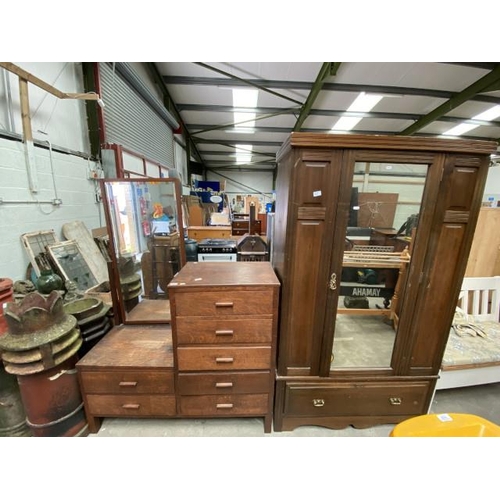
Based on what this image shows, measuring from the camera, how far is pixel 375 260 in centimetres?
158

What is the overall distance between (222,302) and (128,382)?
2.89ft

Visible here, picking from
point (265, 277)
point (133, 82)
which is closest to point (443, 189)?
point (265, 277)

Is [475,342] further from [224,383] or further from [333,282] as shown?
[224,383]

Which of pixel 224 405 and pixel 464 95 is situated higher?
pixel 464 95

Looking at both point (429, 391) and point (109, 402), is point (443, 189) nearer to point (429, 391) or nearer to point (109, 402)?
point (429, 391)

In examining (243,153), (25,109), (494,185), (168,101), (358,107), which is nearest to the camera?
(25,109)

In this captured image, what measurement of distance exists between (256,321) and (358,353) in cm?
89

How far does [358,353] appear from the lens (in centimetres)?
157

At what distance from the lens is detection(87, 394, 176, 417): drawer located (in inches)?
56.4

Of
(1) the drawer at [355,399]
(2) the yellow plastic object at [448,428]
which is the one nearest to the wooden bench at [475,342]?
(1) the drawer at [355,399]

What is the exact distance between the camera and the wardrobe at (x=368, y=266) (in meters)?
1.19

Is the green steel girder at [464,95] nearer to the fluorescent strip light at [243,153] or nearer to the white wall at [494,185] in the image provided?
the white wall at [494,185]

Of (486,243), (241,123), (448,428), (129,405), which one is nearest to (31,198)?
(129,405)

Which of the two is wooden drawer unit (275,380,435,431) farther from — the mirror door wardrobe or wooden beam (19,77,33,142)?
wooden beam (19,77,33,142)
